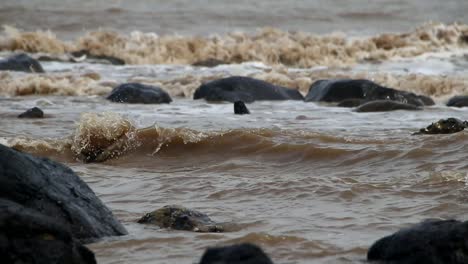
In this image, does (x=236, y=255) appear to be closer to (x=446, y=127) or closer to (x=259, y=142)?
(x=259, y=142)

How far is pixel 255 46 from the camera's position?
64.8ft

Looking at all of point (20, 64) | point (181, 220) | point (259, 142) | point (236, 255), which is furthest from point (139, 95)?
point (236, 255)

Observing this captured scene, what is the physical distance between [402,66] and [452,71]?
1.21 meters

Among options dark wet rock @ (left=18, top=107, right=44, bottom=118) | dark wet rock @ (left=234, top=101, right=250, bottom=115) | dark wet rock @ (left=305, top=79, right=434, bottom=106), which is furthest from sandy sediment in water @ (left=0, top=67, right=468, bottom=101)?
dark wet rock @ (left=18, top=107, right=44, bottom=118)

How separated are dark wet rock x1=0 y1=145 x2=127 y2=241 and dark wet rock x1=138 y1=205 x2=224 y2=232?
0.27 metres

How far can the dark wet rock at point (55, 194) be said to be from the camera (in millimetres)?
4254

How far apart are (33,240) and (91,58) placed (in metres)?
15.7

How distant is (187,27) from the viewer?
23844 millimetres

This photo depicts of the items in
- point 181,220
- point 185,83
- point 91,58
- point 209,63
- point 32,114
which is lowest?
point 181,220

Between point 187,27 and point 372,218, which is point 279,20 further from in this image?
point 372,218

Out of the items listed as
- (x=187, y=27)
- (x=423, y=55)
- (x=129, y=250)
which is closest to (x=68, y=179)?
(x=129, y=250)

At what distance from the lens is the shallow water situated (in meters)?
5.03

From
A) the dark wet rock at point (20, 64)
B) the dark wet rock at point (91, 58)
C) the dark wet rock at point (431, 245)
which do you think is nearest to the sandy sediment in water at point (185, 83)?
the dark wet rock at point (20, 64)

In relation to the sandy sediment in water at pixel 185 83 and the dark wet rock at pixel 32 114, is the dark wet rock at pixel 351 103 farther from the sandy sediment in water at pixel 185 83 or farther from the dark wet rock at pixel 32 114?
the dark wet rock at pixel 32 114
